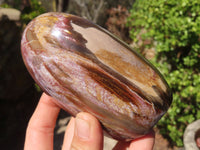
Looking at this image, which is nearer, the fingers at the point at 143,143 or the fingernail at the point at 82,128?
the fingernail at the point at 82,128

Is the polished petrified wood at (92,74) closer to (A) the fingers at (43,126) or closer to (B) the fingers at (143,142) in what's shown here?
(B) the fingers at (143,142)

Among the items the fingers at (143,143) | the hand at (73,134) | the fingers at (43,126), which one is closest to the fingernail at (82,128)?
the hand at (73,134)

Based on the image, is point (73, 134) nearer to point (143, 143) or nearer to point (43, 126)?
point (43, 126)

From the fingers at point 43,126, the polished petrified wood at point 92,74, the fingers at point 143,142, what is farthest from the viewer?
the fingers at point 43,126

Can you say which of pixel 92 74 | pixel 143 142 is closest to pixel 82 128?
pixel 92 74

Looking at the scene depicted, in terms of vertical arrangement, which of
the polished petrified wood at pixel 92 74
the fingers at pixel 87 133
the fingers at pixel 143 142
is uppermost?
the polished petrified wood at pixel 92 74

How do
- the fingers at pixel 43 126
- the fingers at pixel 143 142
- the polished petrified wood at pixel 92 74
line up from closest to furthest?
the polished petrified wood at pixel 92 74, the fingers at pixel 143 142, the fingers at pixel 43 126
